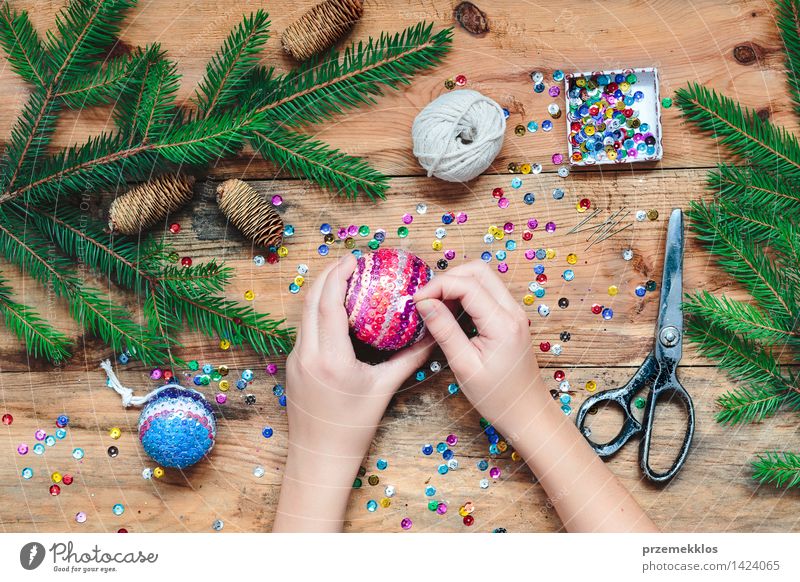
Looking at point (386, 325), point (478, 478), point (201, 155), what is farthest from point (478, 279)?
point (201, 155)

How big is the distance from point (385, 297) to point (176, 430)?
1.02 ft

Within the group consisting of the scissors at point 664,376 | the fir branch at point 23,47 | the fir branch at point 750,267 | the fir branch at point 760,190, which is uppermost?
the fir branch at point 23,47

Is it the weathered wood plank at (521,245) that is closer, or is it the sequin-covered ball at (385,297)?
the sequin-covered ball at (385,297)

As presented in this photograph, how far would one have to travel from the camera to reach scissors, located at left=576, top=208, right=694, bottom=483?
938 millimetres

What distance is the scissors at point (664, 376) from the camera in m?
0.94

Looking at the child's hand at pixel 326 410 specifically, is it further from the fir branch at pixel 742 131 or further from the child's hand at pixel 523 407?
the fir branch at pixel 742 131

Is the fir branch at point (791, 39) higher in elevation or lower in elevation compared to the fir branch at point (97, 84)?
higher

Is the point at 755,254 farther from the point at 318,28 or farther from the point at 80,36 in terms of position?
the point at 80,36

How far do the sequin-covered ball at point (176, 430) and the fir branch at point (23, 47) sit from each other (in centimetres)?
44

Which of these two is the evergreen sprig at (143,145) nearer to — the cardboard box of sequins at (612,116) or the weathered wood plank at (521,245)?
the weathered wood plank at (521,245)

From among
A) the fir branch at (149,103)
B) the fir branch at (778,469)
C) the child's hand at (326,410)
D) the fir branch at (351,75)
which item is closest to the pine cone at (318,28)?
the fir branch at (351,75)
